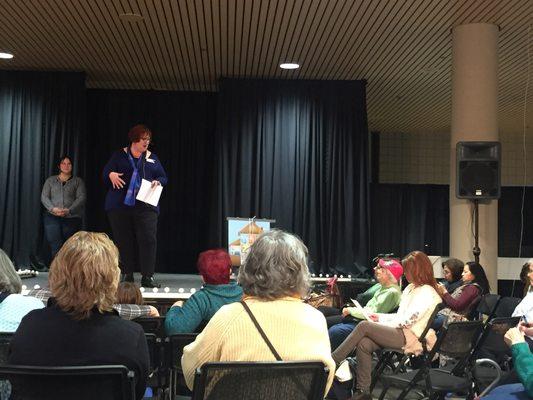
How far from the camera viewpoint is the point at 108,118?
10.8 metres

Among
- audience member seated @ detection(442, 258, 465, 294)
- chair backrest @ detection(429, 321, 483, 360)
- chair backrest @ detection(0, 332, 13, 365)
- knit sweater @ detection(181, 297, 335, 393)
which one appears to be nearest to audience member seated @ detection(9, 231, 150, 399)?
knit sweater @ detection(181, 297, 335, 393)

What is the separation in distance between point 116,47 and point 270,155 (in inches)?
98.4

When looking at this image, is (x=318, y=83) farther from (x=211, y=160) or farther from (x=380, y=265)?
(x=380, y=265)

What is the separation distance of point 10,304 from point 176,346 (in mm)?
782

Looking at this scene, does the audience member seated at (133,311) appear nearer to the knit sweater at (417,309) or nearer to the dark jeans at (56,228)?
the knit sweater at (417,309)

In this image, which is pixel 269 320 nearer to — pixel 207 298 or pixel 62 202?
pixel 207 298

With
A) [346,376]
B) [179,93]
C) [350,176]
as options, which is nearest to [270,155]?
[350,176]

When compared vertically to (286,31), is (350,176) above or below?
below

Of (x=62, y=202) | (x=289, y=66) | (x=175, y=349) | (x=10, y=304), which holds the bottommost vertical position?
(x=175, y=349)

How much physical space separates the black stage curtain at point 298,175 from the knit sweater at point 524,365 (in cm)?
671

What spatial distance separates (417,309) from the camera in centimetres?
509

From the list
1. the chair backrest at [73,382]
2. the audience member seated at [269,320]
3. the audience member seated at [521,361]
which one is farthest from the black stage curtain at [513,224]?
the chair backrest at [73,382]

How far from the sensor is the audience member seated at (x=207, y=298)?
3582 mm

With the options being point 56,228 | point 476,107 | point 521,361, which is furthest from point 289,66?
point 521,361
